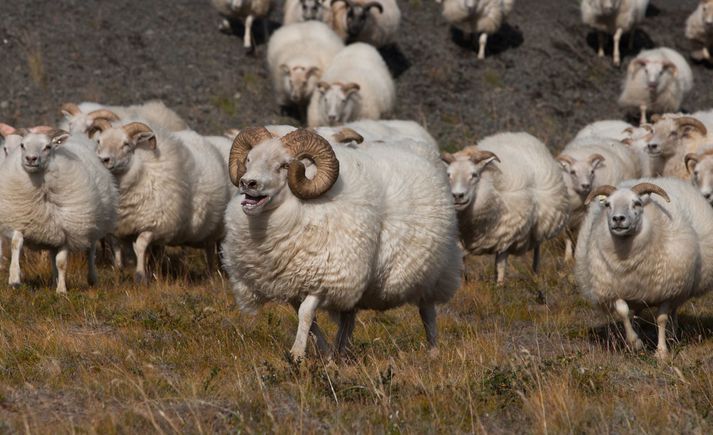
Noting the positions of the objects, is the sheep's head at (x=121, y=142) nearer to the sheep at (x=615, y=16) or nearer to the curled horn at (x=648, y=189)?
the curled horn at (x=648, y=189)

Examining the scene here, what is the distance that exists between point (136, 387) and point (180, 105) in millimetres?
16709

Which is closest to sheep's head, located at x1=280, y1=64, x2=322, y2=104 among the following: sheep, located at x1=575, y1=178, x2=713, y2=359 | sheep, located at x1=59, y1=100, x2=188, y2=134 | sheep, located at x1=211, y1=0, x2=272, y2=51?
sheep, located at x1=211, y1=0, x2=272, y2=51

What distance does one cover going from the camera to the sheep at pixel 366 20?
82.2ft

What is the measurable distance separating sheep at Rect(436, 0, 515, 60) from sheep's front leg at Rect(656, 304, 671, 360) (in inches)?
647

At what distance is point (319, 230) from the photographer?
761 cm

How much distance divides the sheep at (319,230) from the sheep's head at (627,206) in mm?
1735

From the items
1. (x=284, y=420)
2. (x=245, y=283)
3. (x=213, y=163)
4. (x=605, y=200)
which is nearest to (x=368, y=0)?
(x=213, y=163)

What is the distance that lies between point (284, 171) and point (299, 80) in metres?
14.6

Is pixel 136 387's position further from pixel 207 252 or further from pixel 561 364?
pixel 207 252

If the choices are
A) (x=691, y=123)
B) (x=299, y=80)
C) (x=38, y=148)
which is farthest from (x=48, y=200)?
(x=299, y=80)

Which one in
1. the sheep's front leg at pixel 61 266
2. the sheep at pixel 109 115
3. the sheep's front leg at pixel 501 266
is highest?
the sheep at pixel 109 115

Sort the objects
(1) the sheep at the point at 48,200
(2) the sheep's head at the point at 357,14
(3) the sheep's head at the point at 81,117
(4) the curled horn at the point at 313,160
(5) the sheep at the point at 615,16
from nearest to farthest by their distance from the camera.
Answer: (4) the curled horn at the point at 313,160 → (1) the sheep at the point at 48,200 → (3) the sheep's head at the point at 81,117 → (2) the sheep's head at the point at 357,14 → (5) the sheep at the point at 615,16

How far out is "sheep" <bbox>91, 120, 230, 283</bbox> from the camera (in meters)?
12.3

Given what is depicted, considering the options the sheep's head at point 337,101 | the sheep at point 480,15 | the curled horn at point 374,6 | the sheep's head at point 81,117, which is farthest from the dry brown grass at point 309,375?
the sheep at point 480,15
